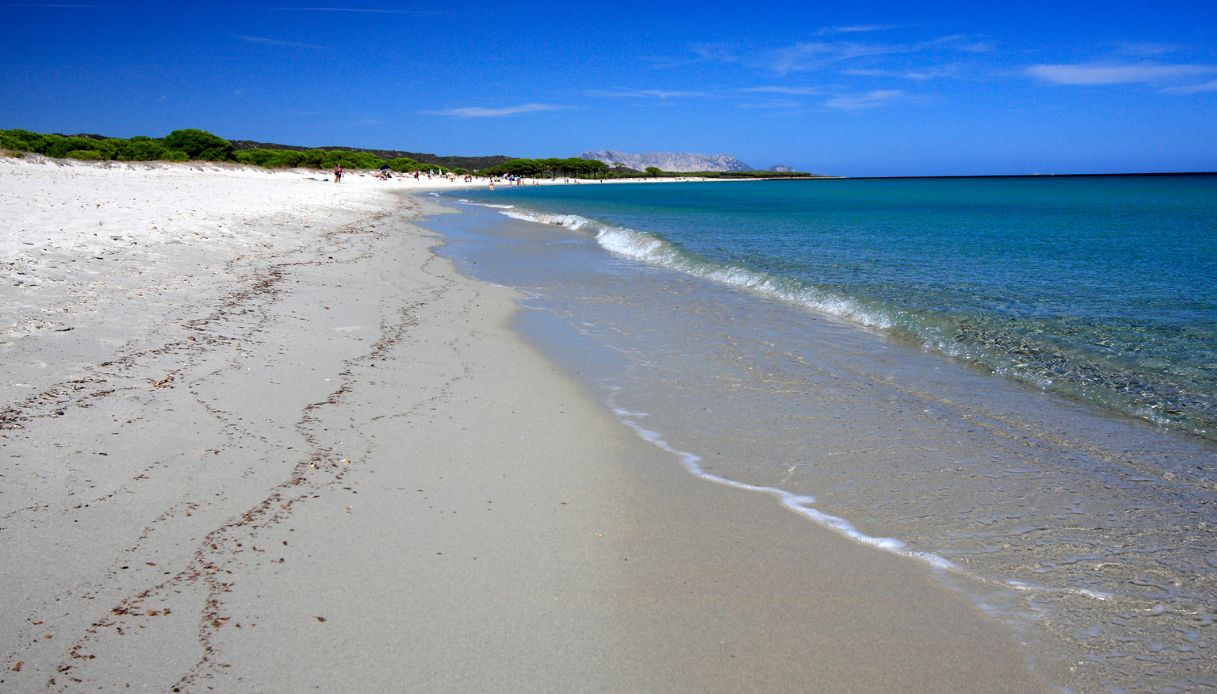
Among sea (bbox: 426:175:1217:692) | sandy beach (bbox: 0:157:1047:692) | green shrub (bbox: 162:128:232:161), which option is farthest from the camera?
green shrub (bbox: 162:128:232:161)

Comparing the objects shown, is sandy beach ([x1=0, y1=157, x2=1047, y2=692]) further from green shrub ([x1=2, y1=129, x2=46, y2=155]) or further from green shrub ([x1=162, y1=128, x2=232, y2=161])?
green shrub ([x1=162, y1=128, x2=232, y2=161])

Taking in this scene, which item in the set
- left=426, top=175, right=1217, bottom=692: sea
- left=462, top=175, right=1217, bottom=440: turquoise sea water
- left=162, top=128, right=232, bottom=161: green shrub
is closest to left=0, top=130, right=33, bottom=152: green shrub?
left=162, top=128, right=232, bottom=161: green shrub

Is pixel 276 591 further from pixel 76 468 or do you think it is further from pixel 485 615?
pixel 76 468

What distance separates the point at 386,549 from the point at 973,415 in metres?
4.81

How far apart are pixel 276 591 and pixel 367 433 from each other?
1972 mm

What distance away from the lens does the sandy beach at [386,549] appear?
8.66 ft

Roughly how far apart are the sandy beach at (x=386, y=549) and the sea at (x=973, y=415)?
34cm

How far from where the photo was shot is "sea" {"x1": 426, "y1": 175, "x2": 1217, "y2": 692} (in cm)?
329

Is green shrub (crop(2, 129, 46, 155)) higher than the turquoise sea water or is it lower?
higher

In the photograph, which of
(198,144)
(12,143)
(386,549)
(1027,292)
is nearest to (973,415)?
(386,549)

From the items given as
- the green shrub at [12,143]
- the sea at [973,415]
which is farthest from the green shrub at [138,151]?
the sea at [973,415]

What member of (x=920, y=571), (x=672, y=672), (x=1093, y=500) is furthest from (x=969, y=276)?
(x=672, y=672)

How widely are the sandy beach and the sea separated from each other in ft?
1.12

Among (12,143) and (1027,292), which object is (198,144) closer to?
(12,143)
